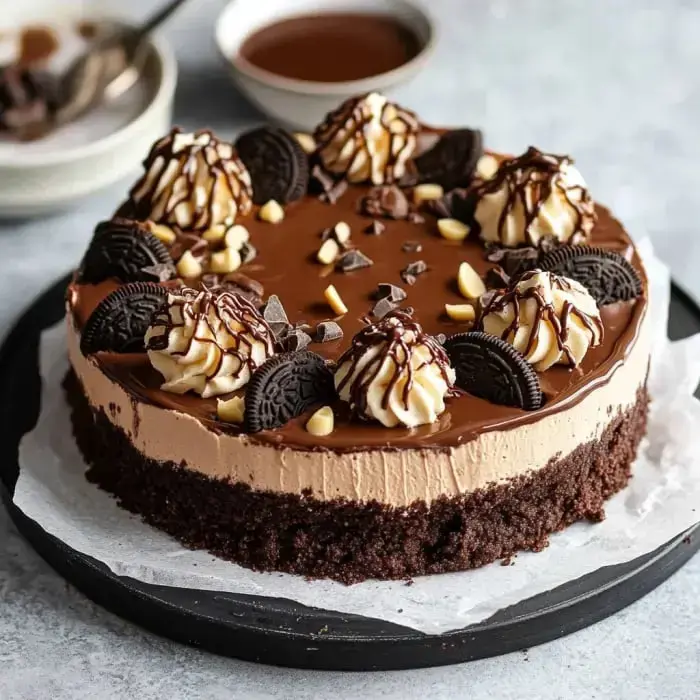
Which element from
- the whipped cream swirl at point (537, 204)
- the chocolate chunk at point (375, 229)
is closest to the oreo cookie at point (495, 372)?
the whipped cream swirl at point (537, 204)

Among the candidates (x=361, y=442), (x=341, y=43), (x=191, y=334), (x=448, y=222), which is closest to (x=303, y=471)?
(x=361, y=442)

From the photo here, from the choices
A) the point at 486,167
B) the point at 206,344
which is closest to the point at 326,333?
the point at 206,344

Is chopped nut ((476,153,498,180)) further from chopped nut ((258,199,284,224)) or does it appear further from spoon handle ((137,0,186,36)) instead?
spoon handle ((137,0,186,36))

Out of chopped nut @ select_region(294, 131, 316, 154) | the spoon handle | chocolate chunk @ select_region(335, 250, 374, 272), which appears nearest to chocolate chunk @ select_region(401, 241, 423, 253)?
chocolate chunk @ select_region(335, 250, 374, 272)

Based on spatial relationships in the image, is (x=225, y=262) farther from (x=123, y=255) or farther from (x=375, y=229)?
(x=375, y=229)

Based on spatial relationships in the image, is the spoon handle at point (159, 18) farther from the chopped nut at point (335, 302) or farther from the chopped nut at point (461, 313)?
the chopped nut at point (461, 313)
